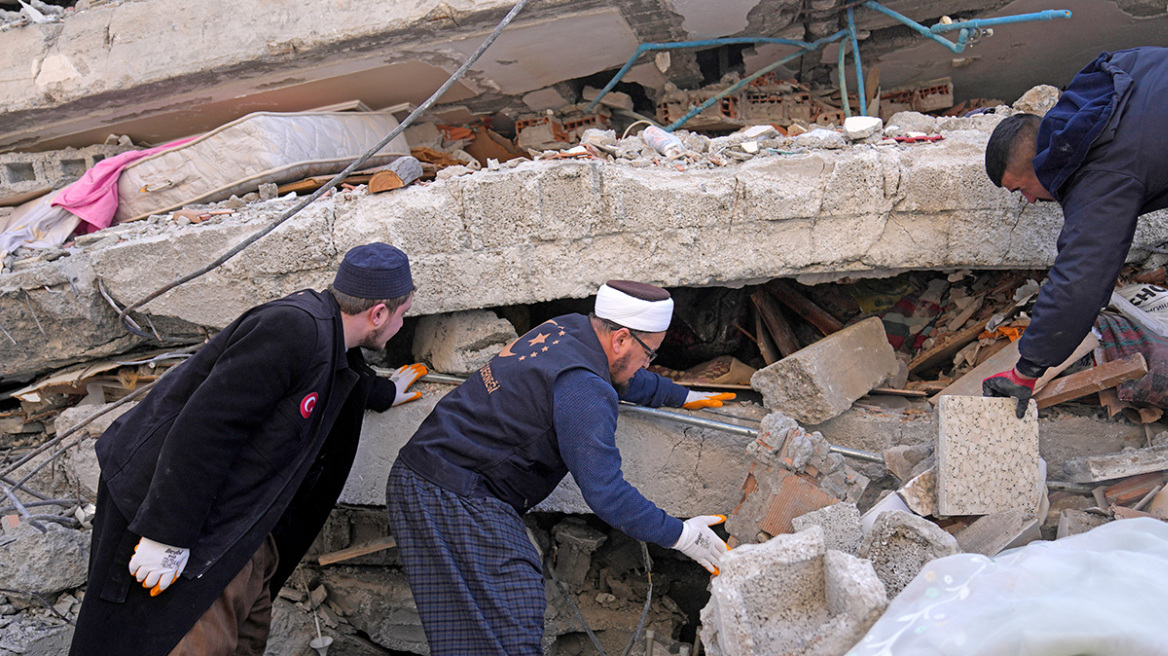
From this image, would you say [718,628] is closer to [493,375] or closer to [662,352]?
[493,375]

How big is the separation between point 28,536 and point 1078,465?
452 centimetres

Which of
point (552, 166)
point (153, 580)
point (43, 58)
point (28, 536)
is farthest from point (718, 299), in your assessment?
point (43, 58)

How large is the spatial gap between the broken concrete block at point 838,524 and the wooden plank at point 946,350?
1370 mm

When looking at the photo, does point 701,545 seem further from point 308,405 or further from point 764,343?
point 764,343

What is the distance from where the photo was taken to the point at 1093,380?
2920 mm

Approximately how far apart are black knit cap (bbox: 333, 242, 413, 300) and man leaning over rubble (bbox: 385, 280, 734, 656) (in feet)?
1.55

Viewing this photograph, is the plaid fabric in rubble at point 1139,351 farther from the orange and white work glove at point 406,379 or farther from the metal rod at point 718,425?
the orange and white work glove at point 406,379

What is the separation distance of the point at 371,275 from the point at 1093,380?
9.47 ft

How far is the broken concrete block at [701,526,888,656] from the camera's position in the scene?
1.95 meters

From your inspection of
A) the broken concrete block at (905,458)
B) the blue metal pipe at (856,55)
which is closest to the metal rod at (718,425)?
the broken concrete block at (905,458)

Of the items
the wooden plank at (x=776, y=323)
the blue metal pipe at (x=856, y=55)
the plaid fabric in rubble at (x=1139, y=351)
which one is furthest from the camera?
the blue metal pipe at (x=856, y=55)

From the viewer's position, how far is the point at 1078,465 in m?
2.90

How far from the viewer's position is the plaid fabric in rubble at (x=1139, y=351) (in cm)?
282

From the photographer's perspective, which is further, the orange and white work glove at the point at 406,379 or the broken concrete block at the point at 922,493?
the orange and white work glove at the point at 406,379
